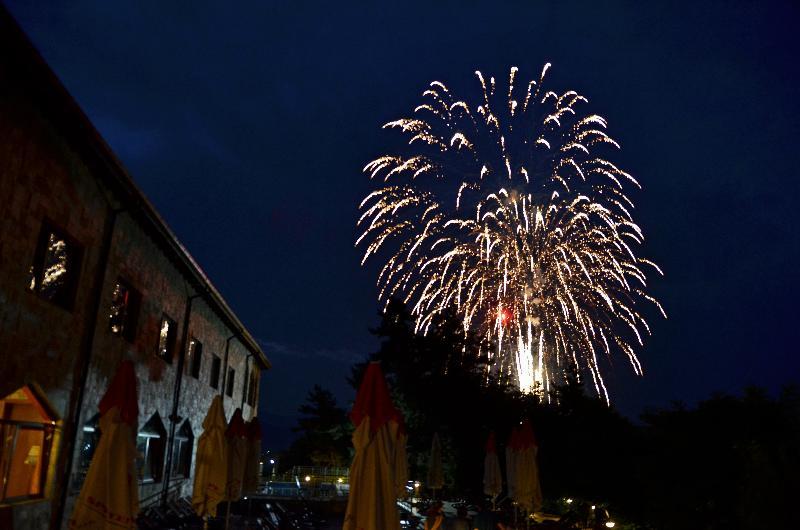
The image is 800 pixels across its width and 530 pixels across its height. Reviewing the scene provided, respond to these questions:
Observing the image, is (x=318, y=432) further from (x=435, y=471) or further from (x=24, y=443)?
(x=24, y=443)

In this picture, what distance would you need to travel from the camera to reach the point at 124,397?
8.15 meters

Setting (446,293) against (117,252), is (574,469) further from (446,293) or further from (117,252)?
(117,252)

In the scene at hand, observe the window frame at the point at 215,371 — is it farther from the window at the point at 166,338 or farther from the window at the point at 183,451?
the window at the point at 166,338

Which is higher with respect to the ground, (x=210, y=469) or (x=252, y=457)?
(x=252, y=457)

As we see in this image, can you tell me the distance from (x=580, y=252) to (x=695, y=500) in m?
12.4

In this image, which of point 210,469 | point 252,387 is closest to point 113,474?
point 210,469

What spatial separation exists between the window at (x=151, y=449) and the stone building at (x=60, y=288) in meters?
0.06

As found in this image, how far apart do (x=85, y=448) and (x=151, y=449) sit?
4.55 meters

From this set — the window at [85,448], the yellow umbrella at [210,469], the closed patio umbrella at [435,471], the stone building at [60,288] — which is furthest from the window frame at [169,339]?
the closed patio umbrella at [435,471]

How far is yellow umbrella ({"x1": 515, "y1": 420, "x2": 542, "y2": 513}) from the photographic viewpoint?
43.1 feet

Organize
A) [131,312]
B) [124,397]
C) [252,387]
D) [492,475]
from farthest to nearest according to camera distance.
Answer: [252,387]
[492,475]
[131,312]
[124,397]

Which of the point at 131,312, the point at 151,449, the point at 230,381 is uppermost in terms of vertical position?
the point at 131,312

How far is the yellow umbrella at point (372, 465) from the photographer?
257 inches

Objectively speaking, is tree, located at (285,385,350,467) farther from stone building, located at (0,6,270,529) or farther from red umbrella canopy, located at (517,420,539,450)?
stone building, located at (0,6,270,529)
